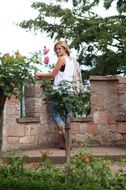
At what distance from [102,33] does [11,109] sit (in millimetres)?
10162

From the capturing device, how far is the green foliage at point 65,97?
6.81 metres

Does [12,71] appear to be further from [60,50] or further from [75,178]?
[60,50]

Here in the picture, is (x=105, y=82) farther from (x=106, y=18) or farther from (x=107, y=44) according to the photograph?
(x=106, y=18)

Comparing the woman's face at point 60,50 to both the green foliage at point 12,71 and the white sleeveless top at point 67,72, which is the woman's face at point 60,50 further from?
the green foliage at point 12,71

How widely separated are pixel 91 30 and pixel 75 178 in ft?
45.9

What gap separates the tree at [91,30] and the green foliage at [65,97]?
1286cm

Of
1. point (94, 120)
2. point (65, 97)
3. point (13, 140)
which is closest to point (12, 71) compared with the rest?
point (65, 97)

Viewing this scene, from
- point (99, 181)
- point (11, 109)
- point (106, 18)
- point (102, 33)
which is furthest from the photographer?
point (106, 18)

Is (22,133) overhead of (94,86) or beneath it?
beneath

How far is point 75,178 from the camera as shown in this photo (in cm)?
665

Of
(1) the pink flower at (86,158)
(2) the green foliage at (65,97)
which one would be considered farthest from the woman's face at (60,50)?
(1) the pink flower at (86,158)

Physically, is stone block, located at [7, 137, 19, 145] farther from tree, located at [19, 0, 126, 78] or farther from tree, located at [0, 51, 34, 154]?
tree, located at [19, 0, 126, 78]

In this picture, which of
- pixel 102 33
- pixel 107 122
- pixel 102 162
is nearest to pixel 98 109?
pixel 107 122

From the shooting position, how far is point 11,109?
1030cm
